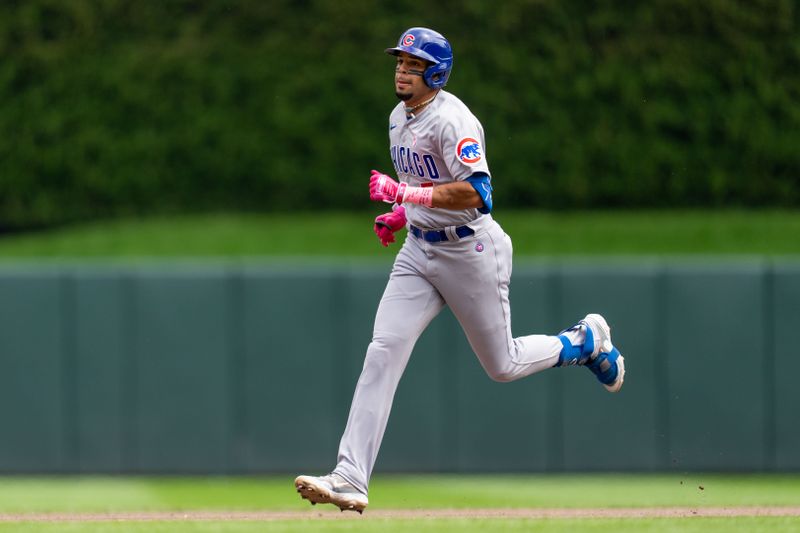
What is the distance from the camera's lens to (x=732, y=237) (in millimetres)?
12852

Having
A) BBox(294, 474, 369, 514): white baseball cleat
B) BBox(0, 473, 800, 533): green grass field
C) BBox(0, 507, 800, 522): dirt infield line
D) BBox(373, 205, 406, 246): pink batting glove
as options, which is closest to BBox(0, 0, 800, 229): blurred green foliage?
BBox(0, 473, 800, 533): green grass field

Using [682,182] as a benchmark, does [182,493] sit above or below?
below

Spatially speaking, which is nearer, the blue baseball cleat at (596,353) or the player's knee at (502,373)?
the player's knee at (502,373)

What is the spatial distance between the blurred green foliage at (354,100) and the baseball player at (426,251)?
740cm

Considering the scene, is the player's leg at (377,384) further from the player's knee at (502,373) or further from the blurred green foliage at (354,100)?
the blurred green foliage at (354,100)

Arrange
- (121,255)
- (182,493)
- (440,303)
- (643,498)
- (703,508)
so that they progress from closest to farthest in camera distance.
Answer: (440,303) → (703,508) → (643,498) → (182,493) → (121,255)

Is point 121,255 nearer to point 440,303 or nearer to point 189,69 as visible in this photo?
point 189,69

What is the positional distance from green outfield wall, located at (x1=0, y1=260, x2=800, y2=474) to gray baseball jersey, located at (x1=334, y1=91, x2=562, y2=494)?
3.12 meters

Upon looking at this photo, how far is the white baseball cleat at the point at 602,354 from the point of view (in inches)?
254

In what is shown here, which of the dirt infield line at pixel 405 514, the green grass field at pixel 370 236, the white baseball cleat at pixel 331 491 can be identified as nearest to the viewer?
the white baseball cleat at pixel 331 491

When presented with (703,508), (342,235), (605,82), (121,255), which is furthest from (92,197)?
(703,508)

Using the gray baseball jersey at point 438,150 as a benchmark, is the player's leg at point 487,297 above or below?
below

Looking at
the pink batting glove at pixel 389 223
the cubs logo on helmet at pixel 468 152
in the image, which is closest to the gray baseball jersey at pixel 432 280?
the cubs logo on helmet at pixel 468 152

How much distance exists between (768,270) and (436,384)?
2295 millimetres
